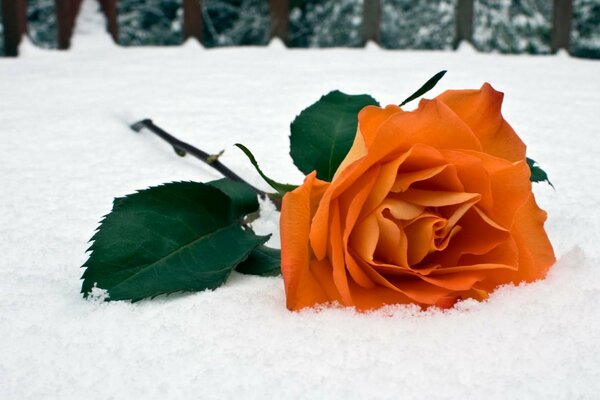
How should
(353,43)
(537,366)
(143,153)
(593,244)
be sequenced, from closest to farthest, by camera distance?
(537,366)
(593,244)
(143,153)
(353,43)

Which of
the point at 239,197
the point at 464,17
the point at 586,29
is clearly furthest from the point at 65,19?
the point at 586,29

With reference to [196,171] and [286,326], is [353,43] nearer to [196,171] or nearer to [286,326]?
[196,171]

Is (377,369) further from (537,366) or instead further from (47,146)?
(47,146)

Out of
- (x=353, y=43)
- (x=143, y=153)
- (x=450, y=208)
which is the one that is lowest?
(x=353, y=43)

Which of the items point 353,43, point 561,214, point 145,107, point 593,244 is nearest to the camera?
point 593,244

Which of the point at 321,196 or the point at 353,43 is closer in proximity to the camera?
the point at 321,196

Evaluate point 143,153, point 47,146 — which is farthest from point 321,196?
point 47,146

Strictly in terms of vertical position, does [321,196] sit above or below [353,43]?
above
